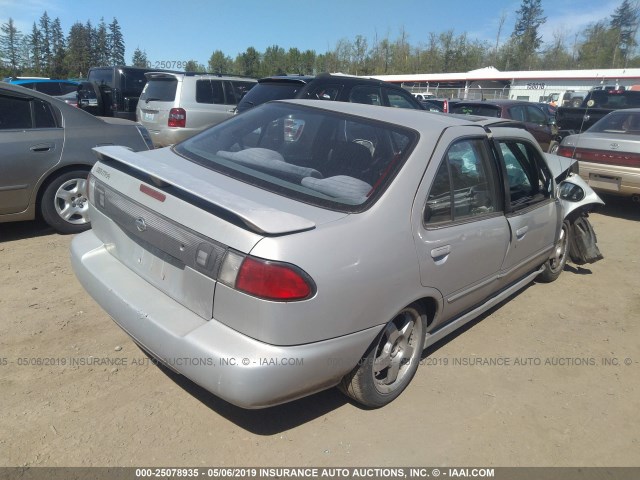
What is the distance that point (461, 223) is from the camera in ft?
9.70

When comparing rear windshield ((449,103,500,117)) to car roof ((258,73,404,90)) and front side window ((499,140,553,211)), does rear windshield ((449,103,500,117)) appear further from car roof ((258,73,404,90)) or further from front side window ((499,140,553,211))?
front side window ((499,140,553,211))

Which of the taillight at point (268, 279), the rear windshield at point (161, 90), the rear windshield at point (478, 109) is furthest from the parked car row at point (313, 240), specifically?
the rear windshield at point (478, 109)

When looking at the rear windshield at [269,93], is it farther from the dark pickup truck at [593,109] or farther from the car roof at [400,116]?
the dark pickup truck at [593,109]

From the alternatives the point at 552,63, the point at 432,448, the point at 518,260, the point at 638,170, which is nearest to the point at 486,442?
the point at 432,448

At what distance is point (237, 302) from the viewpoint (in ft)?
6.93

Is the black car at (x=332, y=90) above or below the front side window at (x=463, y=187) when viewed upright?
above

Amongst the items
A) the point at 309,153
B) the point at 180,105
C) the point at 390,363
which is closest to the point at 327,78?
the point at 180,105

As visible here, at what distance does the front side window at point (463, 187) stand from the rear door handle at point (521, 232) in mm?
336

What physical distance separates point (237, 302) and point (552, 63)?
82688mm

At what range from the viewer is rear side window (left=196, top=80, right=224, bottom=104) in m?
9.37

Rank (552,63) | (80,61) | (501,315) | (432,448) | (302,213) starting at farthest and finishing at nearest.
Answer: (552,63), (80,61), (501,315), (432,448), (302,213)

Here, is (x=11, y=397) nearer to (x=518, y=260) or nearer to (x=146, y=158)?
(x=146, y=158)

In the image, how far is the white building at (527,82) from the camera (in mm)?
36225

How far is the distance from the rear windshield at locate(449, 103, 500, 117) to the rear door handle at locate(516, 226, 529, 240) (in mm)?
7838
